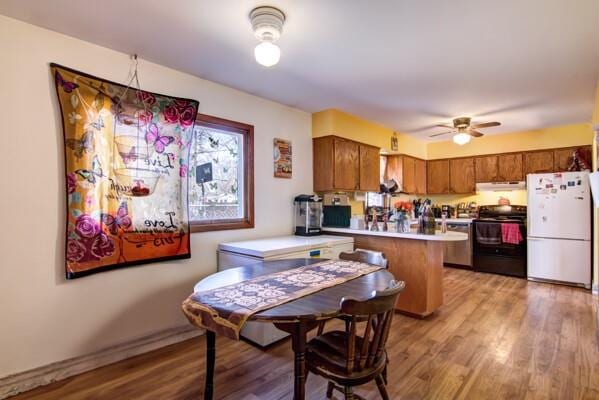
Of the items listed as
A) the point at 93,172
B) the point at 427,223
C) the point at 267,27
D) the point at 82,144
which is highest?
the point at 267,27

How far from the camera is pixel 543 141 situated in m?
4.86

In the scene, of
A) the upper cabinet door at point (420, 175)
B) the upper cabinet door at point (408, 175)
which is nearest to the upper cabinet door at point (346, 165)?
the upper cabinet door at point (408, 175)

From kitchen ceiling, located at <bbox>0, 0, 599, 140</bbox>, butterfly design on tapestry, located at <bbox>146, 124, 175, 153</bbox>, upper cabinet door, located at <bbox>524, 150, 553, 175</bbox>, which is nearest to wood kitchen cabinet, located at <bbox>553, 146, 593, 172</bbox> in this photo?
upper cabinet door, located at <bbox>524, 150, 553, 175</bbox>

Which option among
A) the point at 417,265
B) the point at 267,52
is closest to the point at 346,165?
the point at 417,265

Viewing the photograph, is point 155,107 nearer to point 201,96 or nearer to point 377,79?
point 201,96

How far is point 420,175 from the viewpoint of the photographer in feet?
19.7

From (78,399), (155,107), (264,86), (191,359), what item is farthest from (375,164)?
(78,399)

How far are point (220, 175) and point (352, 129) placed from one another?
6.46ft

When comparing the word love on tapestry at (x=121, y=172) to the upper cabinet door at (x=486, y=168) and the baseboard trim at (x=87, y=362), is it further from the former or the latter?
the upper cabinet door at (x=486, y=168)

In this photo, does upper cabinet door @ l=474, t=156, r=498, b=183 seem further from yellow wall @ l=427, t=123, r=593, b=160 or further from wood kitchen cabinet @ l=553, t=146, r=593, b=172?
wood kitchen cabinet @ l=553, t=146, r=593, b=172

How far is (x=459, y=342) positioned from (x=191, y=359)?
2.23 meters

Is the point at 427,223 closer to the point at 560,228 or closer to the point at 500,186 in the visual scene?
the point at 560,228

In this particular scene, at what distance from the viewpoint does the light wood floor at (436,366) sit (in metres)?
1.96

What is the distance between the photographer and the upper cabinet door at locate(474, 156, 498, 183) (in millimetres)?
5321
